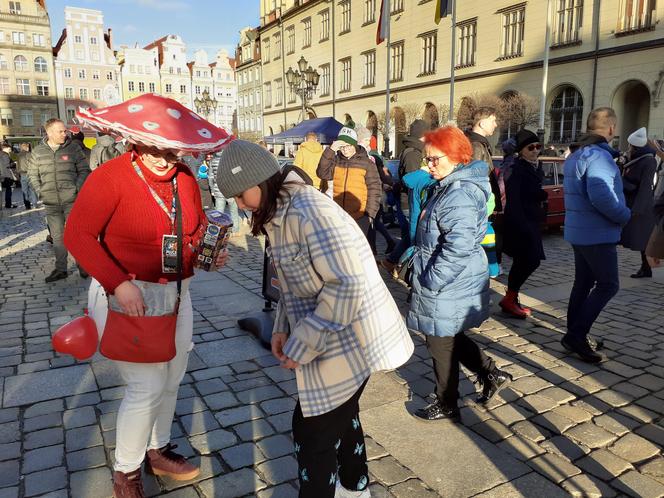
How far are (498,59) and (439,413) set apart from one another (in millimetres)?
27863

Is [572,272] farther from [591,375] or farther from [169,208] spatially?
[169,208]

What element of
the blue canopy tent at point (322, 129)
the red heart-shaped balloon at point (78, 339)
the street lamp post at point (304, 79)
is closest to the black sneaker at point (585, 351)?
the red heart-shaped balloon at point (78, 339)

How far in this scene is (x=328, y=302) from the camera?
186 cm

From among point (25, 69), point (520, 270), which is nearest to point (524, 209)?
→ point (520, 270)

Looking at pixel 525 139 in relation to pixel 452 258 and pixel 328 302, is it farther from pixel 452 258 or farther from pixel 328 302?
pixel 328 302

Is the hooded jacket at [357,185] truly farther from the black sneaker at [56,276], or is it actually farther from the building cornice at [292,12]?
the building cornice at [292,12]

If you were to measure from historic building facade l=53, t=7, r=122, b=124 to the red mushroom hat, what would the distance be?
70519 mm

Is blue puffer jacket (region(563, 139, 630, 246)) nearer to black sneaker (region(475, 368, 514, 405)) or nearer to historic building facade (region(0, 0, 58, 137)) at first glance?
black sneaker (region(475, 368, 514, 405))

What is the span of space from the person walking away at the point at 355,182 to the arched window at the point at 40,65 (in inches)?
2735

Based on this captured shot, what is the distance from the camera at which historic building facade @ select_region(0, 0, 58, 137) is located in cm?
6097

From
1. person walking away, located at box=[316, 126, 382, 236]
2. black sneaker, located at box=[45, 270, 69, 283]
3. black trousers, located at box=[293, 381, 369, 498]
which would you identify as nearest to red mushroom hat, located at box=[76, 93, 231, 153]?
black trousers, located at box=[293, 381, 369, 498]

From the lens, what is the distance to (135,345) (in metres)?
2.36

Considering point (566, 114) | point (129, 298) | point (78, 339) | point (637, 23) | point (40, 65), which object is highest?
point (40, 65)

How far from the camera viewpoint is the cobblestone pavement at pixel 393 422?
2801 mm
